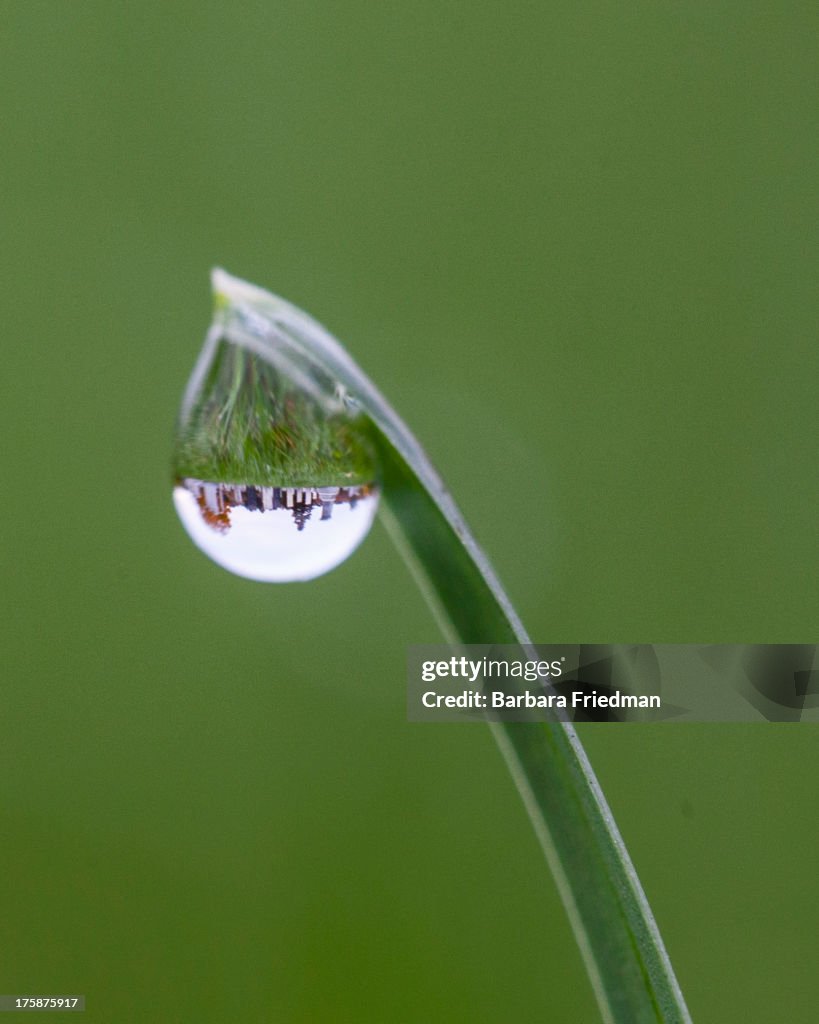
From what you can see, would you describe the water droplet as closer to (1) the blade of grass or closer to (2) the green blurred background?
(1) the blade of grass

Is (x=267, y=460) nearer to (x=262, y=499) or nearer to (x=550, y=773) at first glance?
(x=262, y=499)

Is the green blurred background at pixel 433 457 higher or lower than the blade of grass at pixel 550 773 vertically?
higher

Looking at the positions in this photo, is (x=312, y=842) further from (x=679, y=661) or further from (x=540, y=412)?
(x=540, y=412)

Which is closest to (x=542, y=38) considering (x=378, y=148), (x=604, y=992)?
(x=378, y=148)

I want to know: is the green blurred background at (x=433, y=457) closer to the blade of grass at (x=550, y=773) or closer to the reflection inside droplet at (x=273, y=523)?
the reflection inside droplet at (x=273, y=523)

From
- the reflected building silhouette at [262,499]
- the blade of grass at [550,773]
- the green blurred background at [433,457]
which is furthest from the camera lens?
the green blurred background at [433,457]

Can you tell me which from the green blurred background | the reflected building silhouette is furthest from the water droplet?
the green blurred background

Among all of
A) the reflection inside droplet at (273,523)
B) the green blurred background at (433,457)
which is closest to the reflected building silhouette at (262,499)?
the reflection inside droplet at (273,523)
